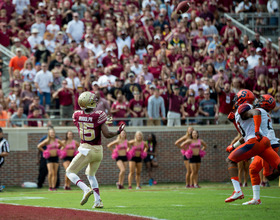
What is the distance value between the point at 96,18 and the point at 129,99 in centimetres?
498

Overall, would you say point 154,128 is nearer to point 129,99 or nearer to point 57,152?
point 129,99

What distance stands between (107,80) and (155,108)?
183 cm

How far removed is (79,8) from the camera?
23.1 m

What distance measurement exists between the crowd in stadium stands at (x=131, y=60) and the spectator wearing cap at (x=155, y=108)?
3 cm

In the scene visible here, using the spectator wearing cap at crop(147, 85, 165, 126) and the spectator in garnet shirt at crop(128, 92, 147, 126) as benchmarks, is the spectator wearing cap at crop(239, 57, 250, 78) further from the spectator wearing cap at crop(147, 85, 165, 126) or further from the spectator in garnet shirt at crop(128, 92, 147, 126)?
the spectator in garnet shirt at crop(128, 92, 147, 126)

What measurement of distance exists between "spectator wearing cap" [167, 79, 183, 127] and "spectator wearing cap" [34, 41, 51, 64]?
4.26 meters

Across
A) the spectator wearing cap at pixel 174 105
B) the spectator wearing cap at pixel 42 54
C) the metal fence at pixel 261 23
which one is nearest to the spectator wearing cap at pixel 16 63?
the spectator wearing cap at pixel 42 54

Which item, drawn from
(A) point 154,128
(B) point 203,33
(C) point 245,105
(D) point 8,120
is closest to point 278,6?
(B) point 203,33

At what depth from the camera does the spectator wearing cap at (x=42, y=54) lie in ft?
67.3

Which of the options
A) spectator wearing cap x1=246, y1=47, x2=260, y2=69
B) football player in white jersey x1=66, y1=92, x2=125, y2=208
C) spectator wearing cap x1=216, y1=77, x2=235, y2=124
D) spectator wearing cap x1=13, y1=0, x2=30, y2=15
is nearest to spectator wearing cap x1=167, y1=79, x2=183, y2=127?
spectator wearing cap x1=216, y1=77, x2=235, y2=124

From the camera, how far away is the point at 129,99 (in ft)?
64.7

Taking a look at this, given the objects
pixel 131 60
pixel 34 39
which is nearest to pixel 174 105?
pixel 131 60

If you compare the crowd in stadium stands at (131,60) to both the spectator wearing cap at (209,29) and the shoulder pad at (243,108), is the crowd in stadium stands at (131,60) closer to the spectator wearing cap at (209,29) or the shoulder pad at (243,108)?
the spectator wearing cap at (209,29)

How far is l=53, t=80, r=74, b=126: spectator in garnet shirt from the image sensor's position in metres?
19.3
